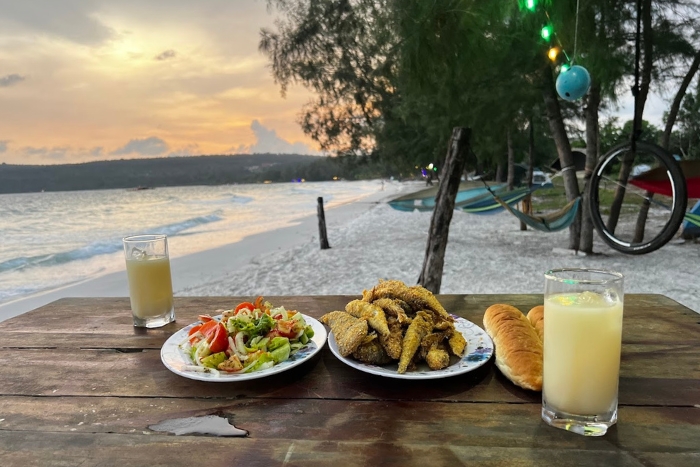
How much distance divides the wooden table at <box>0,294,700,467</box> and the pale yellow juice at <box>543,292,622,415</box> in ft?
0.19

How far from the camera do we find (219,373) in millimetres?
954

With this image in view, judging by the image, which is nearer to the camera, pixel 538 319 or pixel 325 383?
pixel 325 383

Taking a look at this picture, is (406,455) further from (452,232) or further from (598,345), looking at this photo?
(452,232)

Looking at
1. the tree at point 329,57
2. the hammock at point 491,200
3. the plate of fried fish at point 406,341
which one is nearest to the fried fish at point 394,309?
the plate of fried fish at point 406,341

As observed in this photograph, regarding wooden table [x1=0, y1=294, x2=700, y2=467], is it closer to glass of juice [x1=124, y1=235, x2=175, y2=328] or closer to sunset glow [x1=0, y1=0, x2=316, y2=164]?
glass of juice [x1=124, y1=235, x2=175, y2=328]

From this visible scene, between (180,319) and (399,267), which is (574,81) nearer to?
(180,319)

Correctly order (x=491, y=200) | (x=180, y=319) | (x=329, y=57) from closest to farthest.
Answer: (x=180, y=319) → (x=491, y=200) → (x=329, y=57)

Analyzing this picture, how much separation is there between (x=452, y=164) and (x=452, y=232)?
23.9 feet

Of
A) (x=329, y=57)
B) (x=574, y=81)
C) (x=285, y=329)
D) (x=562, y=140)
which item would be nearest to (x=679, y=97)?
(x=562, y=140)

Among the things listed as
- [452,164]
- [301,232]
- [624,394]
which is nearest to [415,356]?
[624,394]

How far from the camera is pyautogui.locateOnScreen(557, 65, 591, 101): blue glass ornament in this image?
2707mm

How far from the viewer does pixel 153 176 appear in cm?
3005

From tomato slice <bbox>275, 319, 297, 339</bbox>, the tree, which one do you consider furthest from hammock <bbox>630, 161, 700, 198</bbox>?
the tree

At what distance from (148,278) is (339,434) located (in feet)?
2.75
